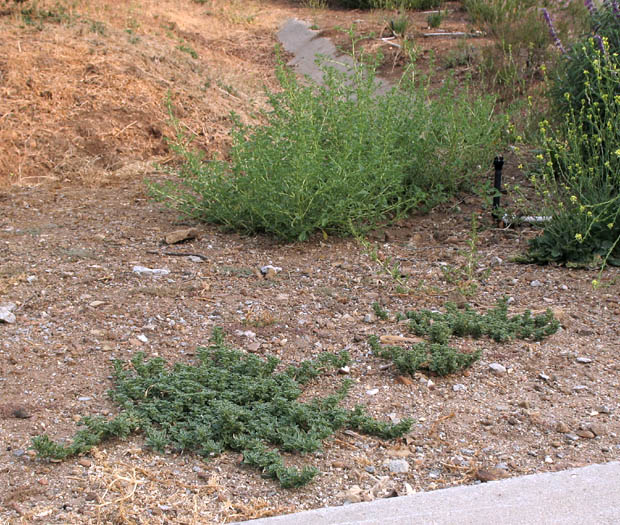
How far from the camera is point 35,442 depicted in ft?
9.34

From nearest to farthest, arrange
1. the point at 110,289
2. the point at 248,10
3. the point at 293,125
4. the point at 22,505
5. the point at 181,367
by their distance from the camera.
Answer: the point at 22,505
the point at 181,367
the point at 110,289
the point at 293,125
the point at 248,10

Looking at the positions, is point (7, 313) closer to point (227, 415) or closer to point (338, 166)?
point (227, 415)

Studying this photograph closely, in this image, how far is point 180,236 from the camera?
5277mm

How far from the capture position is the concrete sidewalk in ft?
8.39

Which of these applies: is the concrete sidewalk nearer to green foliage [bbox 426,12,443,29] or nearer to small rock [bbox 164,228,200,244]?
small rock [bbox 164,228,200,244]

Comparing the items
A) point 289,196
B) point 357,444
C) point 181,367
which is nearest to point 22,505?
point 181,367

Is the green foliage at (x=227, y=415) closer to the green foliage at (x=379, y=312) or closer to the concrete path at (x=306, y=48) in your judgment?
the green foliage at (x=379, y=312)

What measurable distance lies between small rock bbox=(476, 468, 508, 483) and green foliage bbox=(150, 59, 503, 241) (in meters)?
2.20

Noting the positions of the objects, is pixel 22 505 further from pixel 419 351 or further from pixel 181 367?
pixel 419 351

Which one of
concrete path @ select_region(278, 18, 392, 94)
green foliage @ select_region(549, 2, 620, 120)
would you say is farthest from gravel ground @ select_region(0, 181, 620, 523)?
concrete path @ select_region(278, 18, 392, 94)

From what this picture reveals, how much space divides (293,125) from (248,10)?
11.3 meters

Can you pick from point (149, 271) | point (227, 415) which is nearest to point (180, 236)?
point (149, 271)

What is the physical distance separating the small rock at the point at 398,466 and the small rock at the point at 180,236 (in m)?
2.71

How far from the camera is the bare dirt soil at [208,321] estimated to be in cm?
283
